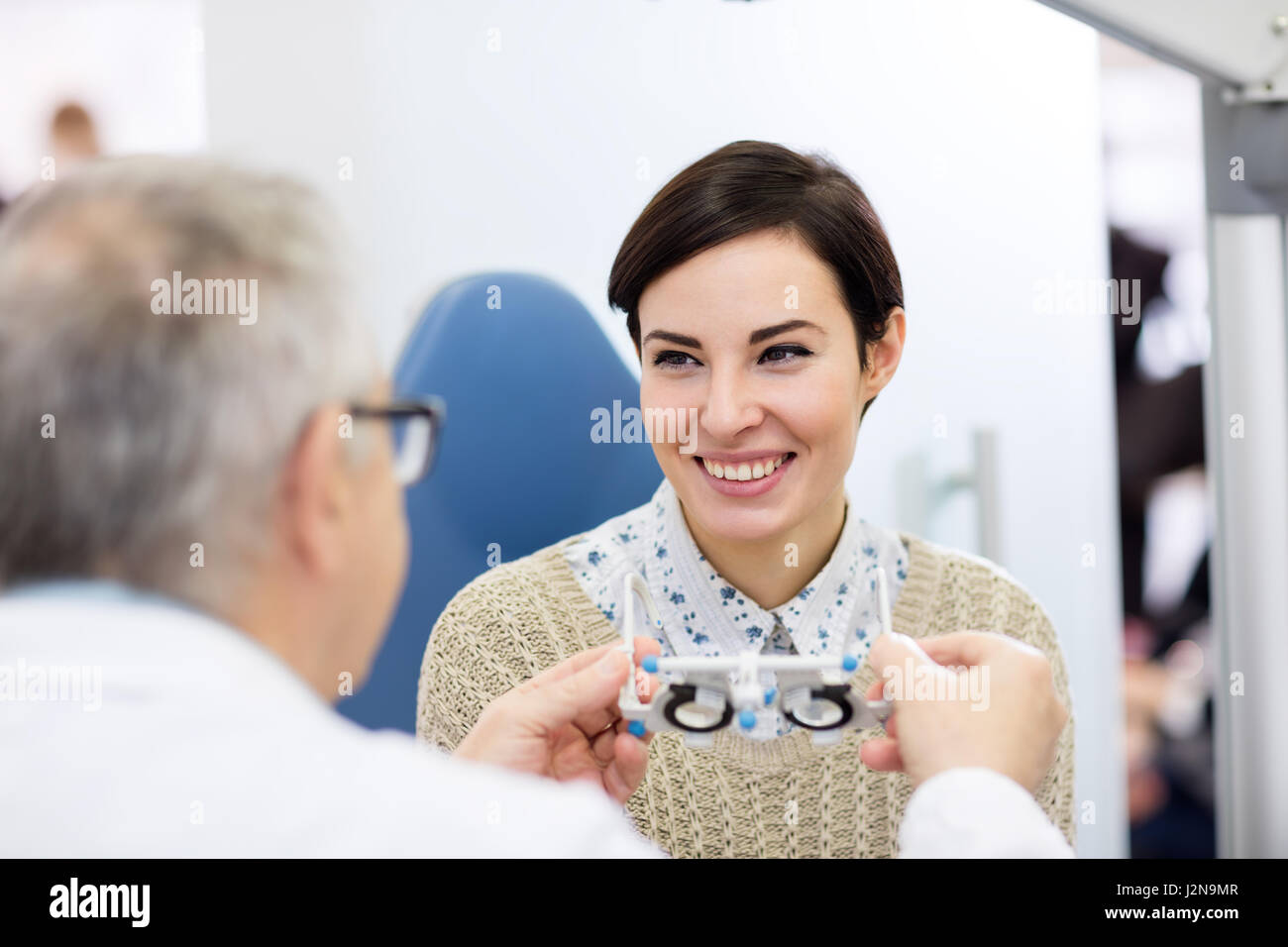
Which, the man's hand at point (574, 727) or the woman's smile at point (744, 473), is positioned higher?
the woman's smile at point (744, 473)

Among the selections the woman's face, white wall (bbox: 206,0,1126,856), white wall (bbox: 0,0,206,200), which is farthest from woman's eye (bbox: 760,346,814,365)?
white wall (bbox: 0,0,206,200)

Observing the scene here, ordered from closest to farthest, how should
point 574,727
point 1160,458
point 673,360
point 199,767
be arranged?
point 199,767 < point 574,727 < point 673,360 < point 1160,458

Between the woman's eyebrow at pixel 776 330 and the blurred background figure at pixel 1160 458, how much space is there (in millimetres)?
440

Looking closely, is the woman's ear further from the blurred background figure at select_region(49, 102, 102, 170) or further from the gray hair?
the blurred background figure at select_region(49, 102, 102, 170)

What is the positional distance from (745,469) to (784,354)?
11 cm

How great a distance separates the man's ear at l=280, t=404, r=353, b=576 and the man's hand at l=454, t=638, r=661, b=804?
0.24m

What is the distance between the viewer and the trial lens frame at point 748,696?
0.71 m

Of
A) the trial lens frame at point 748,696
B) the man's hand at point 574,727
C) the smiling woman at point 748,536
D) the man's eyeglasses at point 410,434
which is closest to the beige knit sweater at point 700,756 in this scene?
the smiling woman at point 748,536

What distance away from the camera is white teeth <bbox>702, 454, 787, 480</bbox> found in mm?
973

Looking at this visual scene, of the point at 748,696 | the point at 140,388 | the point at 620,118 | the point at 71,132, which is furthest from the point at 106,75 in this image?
the point at 748,696

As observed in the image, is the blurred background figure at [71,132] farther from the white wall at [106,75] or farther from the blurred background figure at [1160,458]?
the blurred background figure at [1160,458]

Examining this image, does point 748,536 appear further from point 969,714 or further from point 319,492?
point 319,492

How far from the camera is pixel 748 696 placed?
2.28 ft
